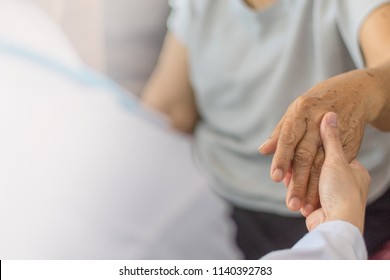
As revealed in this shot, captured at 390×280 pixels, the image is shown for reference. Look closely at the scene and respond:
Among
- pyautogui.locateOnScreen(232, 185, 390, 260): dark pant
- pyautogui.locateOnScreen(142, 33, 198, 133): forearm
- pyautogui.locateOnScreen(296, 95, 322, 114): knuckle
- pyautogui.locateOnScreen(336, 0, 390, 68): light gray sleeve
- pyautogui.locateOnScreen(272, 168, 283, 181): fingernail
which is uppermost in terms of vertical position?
pyautogui.locateOnScreen(336, 0, 390, 68): light gray sleeve

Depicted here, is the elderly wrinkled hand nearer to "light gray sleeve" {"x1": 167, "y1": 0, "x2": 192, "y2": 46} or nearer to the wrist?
the wrist

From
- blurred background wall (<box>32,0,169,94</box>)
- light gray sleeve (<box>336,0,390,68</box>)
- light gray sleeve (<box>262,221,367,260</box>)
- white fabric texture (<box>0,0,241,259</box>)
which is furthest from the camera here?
blurred background wall (<box>32,0,169,94</box>)

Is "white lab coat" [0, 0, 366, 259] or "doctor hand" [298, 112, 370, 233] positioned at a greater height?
"doctor hand" [298, 112, 370, 233]

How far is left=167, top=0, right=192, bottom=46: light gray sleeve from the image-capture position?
823 mm

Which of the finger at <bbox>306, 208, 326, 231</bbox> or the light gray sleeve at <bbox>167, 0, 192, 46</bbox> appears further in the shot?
the light gray sleeve at <bbox>167, 0, 192, 46</bbox>

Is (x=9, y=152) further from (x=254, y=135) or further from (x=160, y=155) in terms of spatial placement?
(x=254, y=135)

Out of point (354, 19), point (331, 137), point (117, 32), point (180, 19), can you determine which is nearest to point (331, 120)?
point (331, 137)

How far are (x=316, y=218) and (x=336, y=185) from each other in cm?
4

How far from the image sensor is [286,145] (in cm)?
50

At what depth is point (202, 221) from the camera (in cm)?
81

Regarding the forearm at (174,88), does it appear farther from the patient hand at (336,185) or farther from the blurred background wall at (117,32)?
the patient hand at (336,185)

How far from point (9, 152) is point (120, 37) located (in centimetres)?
22

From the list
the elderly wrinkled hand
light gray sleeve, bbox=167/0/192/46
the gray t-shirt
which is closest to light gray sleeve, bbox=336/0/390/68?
the gray t-shirt
